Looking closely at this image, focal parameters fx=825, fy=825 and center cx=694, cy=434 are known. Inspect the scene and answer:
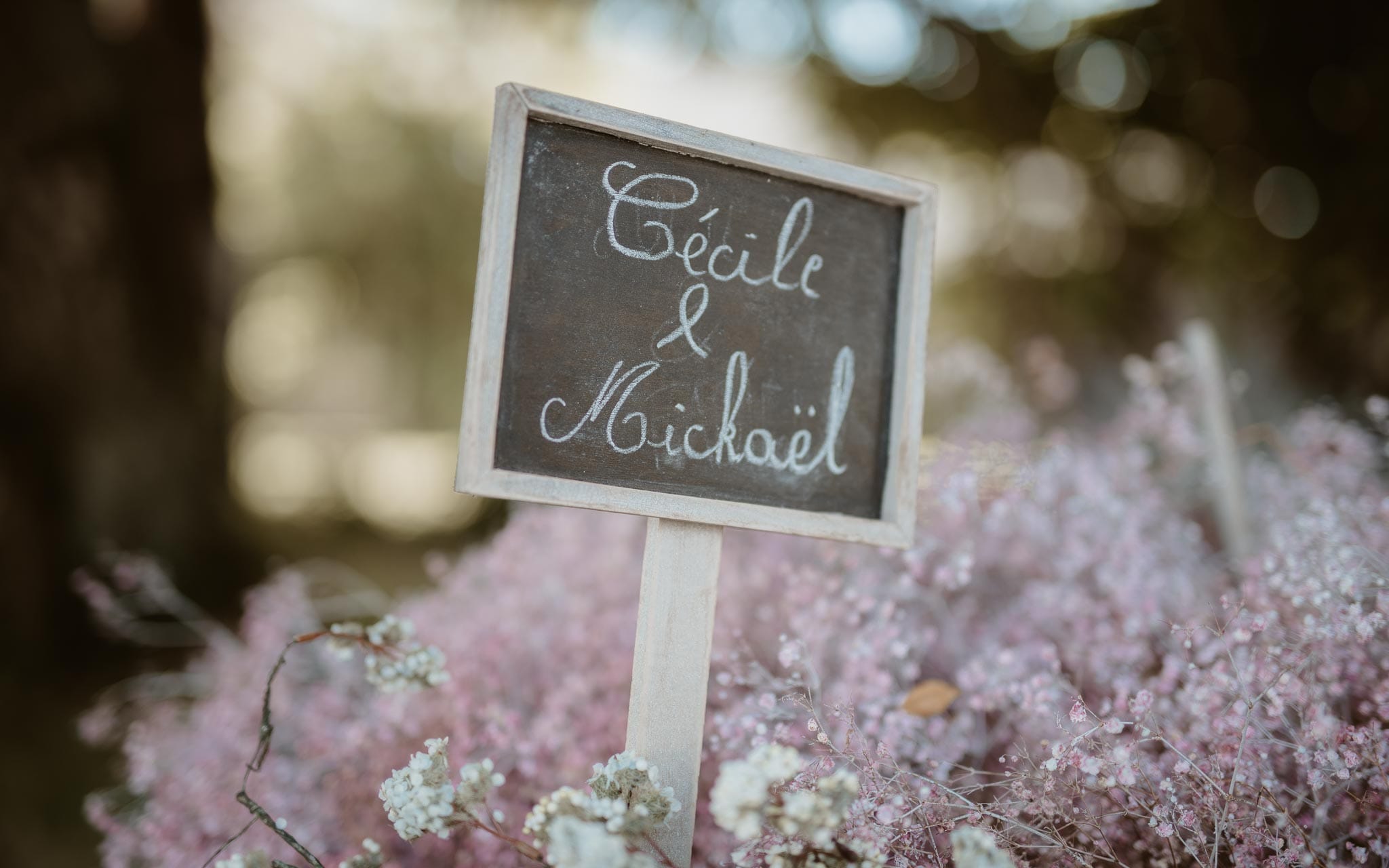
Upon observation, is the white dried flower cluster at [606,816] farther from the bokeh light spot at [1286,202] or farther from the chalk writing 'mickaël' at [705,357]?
the bokeh light spot at [1286,202]

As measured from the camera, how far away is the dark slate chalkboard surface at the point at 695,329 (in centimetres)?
111

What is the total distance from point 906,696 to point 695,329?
0.65 metres

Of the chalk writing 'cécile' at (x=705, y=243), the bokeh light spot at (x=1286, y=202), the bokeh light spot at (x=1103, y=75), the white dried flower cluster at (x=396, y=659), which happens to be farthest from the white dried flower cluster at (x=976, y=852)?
the bokeh light spot at (x=1103, y=75)

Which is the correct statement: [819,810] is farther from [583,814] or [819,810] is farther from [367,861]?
[367,861]

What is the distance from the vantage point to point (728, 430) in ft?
3.92

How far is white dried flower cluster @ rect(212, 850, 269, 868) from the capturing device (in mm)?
958

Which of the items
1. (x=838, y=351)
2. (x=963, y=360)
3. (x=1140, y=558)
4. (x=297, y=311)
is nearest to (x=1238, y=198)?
(x=963, y=360)

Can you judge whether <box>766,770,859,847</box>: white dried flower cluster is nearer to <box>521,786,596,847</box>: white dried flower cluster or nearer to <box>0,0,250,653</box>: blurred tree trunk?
<box>521,786,596,847</box>: white dried flower cluster

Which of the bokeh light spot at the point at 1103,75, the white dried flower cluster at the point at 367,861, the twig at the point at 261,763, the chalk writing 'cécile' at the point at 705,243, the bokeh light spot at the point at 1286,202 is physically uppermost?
the bokeh light spot at the point at 1103,75

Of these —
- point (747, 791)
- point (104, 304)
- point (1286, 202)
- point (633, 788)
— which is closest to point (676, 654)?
point (633, 788)

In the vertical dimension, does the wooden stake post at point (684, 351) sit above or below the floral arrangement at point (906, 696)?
above

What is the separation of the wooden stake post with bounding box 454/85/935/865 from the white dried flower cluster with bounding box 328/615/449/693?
259mm

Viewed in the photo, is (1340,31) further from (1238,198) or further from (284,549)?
(284,549)

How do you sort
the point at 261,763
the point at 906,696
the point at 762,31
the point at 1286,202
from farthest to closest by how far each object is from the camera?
1. the point at 762,31
2. the point at 1286,202
3. the point at 906,696
4. the point at 261,763
